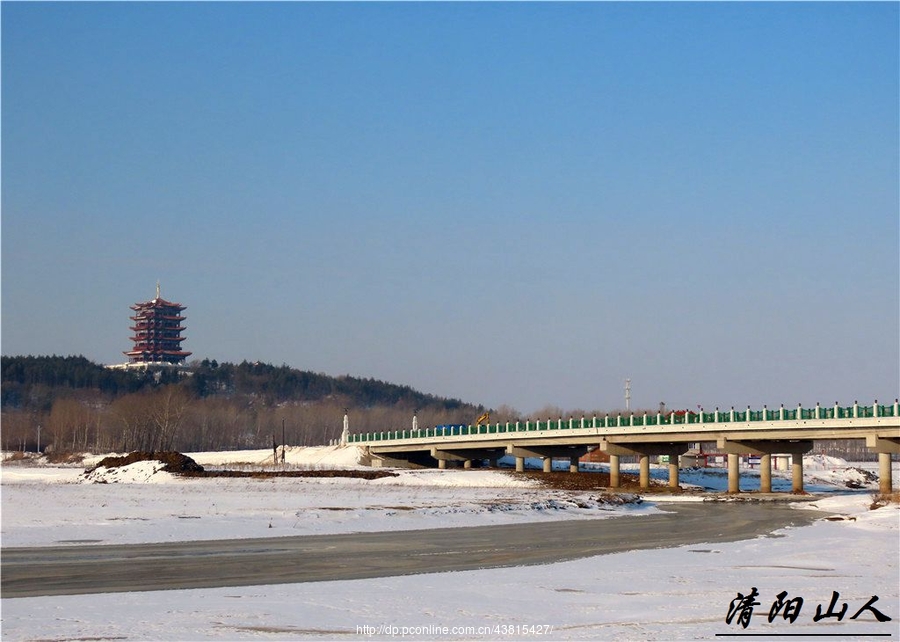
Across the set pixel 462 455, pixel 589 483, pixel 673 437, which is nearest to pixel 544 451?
pixel 462 455

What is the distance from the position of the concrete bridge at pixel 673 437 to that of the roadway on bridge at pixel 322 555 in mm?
25280

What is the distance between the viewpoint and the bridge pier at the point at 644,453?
81062 mm

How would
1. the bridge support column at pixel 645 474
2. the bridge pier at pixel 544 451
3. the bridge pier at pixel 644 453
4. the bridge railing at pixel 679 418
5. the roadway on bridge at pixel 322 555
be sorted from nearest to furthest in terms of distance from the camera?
1. the roadway on bridge at pixel 322 555
2. the bridge railing at pixel 679 418
3. the bridge support column at pixel 645 474
4. the bridge pier at pixel 644 453
5. the bridge pier at pixel 544 451

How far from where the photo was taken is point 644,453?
269 ft

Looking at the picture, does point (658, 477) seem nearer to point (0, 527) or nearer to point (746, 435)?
point (746, 435)

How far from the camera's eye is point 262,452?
138 meters

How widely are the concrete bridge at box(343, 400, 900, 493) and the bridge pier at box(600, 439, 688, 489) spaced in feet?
0.25

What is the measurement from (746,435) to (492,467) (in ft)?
143

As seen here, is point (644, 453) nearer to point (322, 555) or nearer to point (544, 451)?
point (544, 451)

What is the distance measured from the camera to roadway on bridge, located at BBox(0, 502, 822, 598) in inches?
943

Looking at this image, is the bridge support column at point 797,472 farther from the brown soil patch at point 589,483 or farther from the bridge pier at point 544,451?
the bridge pier at point 544,451

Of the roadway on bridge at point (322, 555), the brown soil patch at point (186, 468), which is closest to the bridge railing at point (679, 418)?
the brown soil patch at point (186, 468)

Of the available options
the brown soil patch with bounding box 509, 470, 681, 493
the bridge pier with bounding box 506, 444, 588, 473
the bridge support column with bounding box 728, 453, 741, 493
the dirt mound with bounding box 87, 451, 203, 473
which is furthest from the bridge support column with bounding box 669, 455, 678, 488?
the dirt mound with bounding box 87, 451, 203, 473

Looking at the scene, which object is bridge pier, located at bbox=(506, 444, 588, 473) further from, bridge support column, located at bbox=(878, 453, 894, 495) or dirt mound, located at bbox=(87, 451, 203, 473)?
bridge support column, located at bbox=(878, 453, 894, 495)
